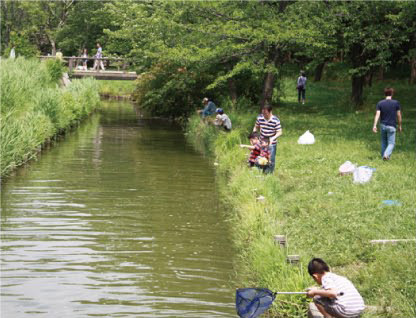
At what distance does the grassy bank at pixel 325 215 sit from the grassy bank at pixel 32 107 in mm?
5654

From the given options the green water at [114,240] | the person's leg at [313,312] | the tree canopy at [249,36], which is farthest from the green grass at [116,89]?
the person's leg at [313,312]

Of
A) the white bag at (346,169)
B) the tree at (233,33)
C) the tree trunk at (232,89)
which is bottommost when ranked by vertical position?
the white bag at (346,169)

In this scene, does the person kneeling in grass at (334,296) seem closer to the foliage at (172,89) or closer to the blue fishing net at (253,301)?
the blue fishing net at (253,301)

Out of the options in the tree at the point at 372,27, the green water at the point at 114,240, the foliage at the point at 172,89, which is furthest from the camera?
the foliage at the point at 172,89

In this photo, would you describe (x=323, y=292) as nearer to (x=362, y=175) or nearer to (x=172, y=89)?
(x=362, y=175)

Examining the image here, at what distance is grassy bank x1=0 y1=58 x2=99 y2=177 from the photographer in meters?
20.8

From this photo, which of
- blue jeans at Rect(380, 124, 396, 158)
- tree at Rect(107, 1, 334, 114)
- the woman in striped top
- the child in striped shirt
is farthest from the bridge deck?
the woman in striped top

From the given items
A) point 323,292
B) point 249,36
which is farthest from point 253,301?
point 249,36

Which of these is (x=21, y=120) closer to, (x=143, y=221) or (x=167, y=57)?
(x=167, y=57)

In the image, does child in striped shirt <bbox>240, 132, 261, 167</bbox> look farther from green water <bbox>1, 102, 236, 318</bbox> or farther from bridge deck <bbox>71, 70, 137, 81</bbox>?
bridge deck <bbox>71, 70, 137, 81</bbox>

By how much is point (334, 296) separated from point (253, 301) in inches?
36.7

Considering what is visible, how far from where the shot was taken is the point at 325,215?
12930mm

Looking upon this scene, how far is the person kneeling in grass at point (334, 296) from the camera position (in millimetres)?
7930

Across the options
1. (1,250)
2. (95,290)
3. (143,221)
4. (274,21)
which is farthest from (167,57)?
(95,290)
